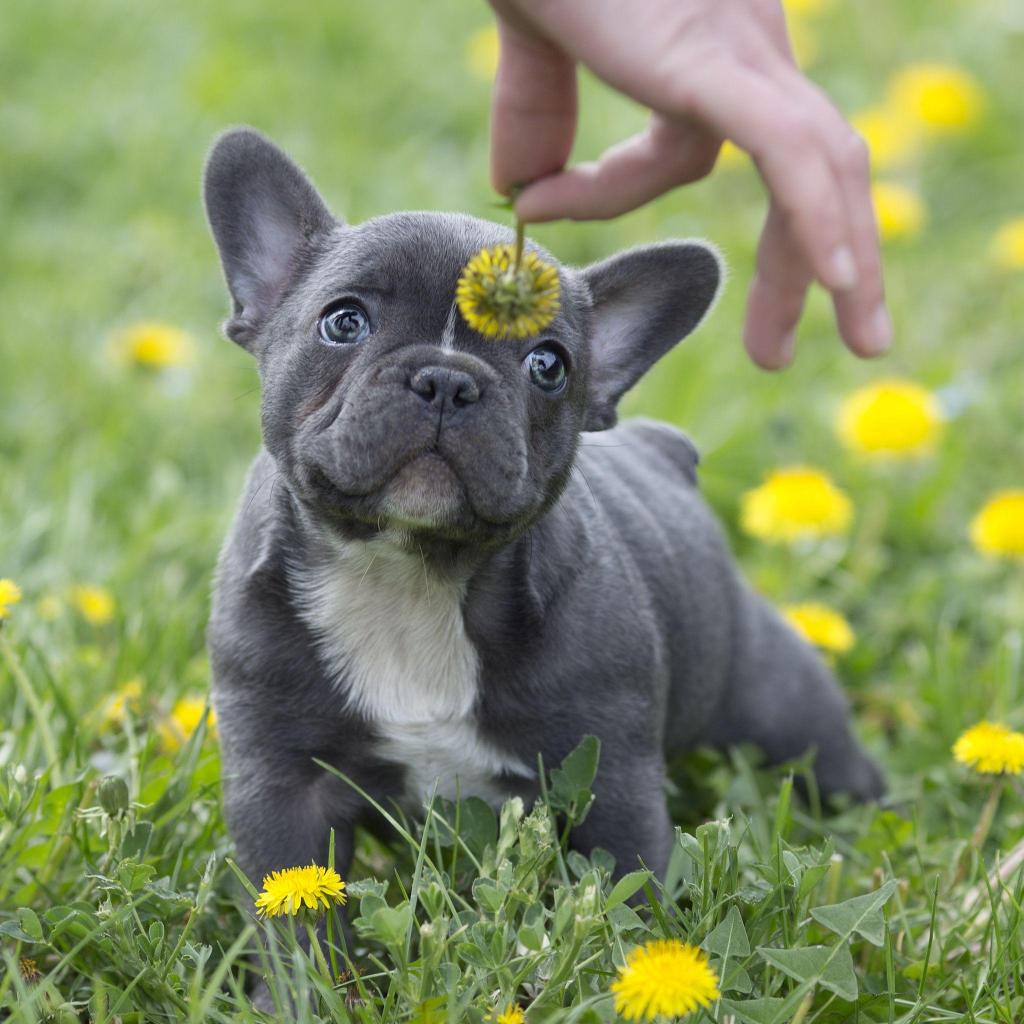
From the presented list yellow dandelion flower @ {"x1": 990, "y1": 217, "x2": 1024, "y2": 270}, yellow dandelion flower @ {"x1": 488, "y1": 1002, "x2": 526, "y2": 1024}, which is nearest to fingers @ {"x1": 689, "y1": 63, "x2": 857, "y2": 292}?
yellow dandelion flower @ {"x1": 488, "y1": 1002, "x2": 526, "y2": 1024}

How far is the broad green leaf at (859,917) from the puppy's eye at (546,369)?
1126 mm

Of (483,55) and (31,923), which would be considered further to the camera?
(483,55)

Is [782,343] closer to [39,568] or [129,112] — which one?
[39,568]

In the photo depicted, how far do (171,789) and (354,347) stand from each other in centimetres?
113

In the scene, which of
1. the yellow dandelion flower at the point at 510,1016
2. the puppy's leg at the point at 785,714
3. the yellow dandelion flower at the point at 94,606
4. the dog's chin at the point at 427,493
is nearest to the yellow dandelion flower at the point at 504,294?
the dog's chin at the point at 427,493

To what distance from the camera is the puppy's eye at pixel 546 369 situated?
121 inches

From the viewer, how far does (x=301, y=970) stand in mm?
2508

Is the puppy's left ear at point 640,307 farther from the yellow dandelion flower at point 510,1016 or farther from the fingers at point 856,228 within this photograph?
the yellow dandelion flower at point 510,1016

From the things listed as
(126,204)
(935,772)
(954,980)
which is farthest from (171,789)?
(126,204)

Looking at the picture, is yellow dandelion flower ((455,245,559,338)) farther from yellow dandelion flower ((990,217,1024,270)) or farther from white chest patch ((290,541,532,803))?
yellow dandelion flower ((990,217,1024,270))

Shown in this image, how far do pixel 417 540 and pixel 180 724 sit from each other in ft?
3.84

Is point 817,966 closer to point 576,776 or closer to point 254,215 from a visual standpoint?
point 576,776

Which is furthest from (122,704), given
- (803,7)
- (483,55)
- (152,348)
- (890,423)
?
(803,7)

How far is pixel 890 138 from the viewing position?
791 centimetres
